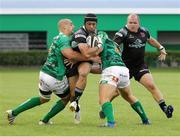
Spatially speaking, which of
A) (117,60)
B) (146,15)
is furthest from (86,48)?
(146,15)

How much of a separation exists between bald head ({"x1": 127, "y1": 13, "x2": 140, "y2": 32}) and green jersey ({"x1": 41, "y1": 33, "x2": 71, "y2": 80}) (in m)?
1.63

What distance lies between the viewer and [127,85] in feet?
39.7

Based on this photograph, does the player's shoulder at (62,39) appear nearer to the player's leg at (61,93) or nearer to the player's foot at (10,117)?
the player's leg at (61,93)

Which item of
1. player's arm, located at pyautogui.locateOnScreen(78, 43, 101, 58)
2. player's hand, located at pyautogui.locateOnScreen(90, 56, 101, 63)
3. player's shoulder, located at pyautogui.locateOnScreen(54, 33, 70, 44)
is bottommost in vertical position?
player's hand, located at pyautogui.locateOnScreen(90, 56, 101, 63)

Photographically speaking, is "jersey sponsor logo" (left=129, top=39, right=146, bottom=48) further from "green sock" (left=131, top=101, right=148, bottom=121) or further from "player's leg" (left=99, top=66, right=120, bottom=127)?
"player's leg" (left=99, top=66, right=120, bottom=127)

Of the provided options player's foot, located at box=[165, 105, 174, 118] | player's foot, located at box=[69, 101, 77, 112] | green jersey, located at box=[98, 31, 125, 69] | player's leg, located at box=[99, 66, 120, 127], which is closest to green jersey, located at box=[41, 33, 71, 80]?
player's foot, located at box=[69, 101, 77, 112]

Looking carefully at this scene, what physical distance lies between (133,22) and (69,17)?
131 ft

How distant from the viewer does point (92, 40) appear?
11.7 metres

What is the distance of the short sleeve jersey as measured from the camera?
13109 mm

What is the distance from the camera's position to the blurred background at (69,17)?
5247 centimetres

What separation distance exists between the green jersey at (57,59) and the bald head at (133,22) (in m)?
1.63

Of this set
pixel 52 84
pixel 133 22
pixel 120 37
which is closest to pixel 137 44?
pixel 120 37

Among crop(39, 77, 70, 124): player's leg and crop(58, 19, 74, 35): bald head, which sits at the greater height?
crop(58, 19, 74, 35): bald head

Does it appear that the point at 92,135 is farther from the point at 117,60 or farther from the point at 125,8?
the point at 125,8
